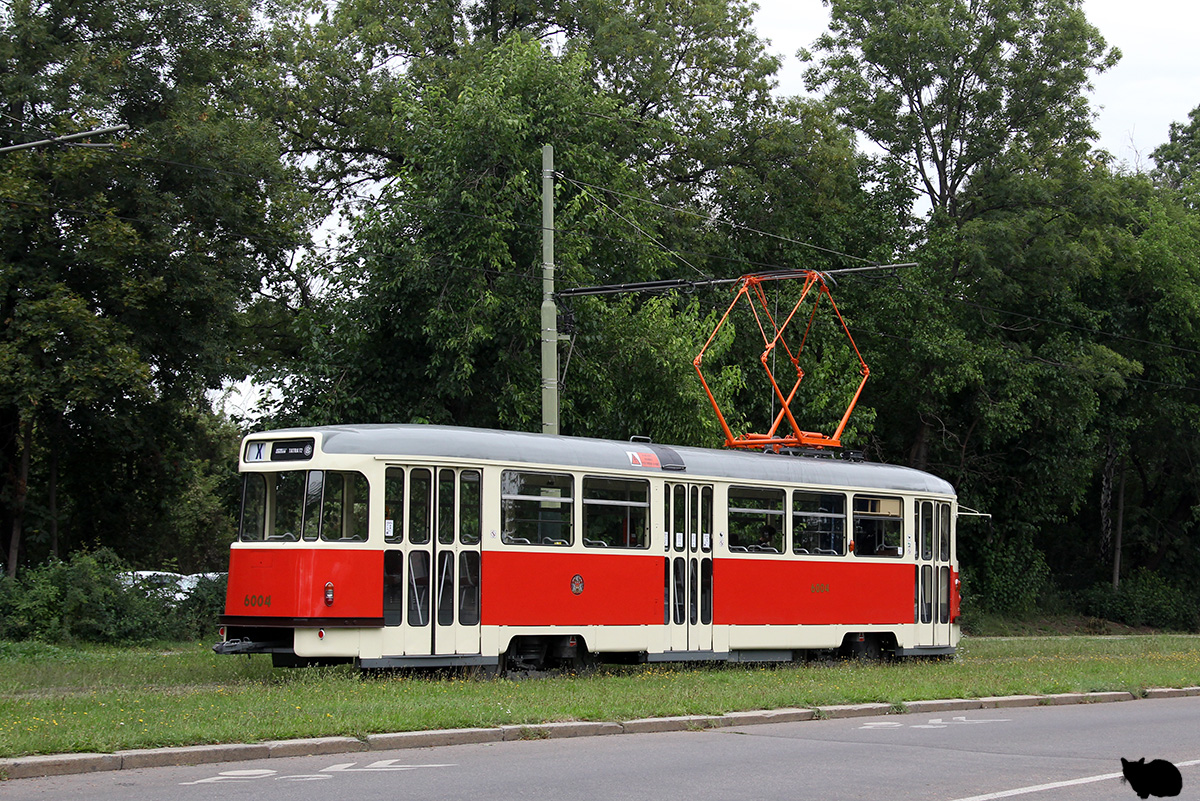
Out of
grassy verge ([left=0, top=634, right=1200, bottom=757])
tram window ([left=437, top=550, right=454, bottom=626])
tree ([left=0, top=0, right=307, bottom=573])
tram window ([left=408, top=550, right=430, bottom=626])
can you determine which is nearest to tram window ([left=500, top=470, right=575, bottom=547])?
tram window ([left=437, top=550, right=454, bottom=626])

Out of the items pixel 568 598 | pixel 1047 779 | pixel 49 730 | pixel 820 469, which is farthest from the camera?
pixel 820 469

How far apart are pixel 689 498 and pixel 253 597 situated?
6228mm

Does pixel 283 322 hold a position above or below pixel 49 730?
above

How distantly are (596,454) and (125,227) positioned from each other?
11027 mm

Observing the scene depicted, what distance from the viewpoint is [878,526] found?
72.6 ft

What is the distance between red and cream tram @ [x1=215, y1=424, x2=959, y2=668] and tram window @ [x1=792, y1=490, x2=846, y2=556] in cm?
3

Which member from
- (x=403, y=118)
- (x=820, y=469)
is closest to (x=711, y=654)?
(x=820, y=469)

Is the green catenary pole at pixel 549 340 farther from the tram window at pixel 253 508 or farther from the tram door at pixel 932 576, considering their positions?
the tram door at pixel 932 576

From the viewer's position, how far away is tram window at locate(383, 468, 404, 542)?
1612cm

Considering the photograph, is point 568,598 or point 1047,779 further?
point 568,598

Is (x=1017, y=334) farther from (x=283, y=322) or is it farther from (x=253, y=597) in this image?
(x=253, y=597)

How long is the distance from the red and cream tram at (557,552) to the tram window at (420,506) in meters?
0.02

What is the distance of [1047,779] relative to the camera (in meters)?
9.38

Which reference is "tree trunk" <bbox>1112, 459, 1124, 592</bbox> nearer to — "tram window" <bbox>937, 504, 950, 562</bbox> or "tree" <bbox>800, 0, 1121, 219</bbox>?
"tree" <bbox>800, 0, 1121, 219</bbox>
